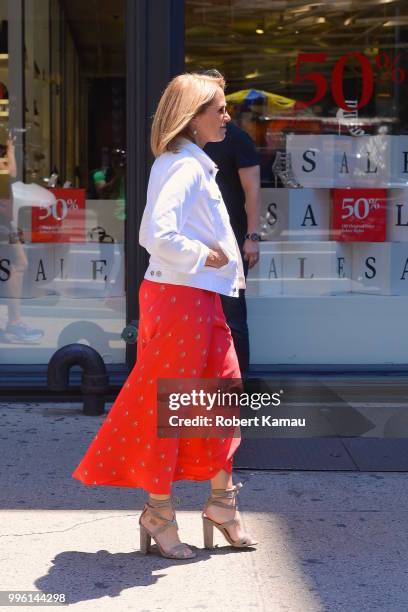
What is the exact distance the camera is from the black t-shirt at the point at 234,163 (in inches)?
247

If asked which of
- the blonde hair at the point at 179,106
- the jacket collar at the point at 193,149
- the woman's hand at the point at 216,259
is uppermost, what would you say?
the blonde hair at the point at 179,106

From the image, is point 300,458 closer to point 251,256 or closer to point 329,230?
point 251,256

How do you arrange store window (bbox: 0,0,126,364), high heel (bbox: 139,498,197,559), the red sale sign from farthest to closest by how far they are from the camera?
the red sale sign
store window (bbox: 0,0,126,364)
high heel (bbox: 139,498,197,559)

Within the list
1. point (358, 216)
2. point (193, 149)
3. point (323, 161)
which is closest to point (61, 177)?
point (323, 161)

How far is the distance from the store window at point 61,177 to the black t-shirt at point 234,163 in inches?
29.4

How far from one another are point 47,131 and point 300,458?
2.60 meters

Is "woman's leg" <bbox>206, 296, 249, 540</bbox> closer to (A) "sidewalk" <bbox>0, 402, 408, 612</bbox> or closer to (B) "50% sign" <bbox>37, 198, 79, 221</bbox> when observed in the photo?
(A) "sidewalk" <bbox>0, 402, 408, 612</bbox>

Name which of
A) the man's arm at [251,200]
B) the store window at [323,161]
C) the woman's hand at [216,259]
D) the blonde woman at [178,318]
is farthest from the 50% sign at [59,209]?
the woman's hand at [216,259]

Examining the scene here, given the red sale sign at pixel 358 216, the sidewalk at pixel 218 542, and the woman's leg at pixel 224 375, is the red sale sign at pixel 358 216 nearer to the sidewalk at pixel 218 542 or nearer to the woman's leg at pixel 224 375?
the sidewalk at pixel 218 542

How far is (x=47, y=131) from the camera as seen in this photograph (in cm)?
695

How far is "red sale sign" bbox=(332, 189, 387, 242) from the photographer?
290 inches

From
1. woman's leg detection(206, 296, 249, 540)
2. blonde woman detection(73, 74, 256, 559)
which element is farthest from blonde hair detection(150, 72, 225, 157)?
woman's leg detection(206, 296, 249, 540)

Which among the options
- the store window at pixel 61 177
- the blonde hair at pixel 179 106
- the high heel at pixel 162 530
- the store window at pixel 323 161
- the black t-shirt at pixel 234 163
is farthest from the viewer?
the store window at pixel 323 161

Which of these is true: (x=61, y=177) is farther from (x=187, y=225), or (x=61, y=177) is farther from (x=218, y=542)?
(x=218, y=542)
